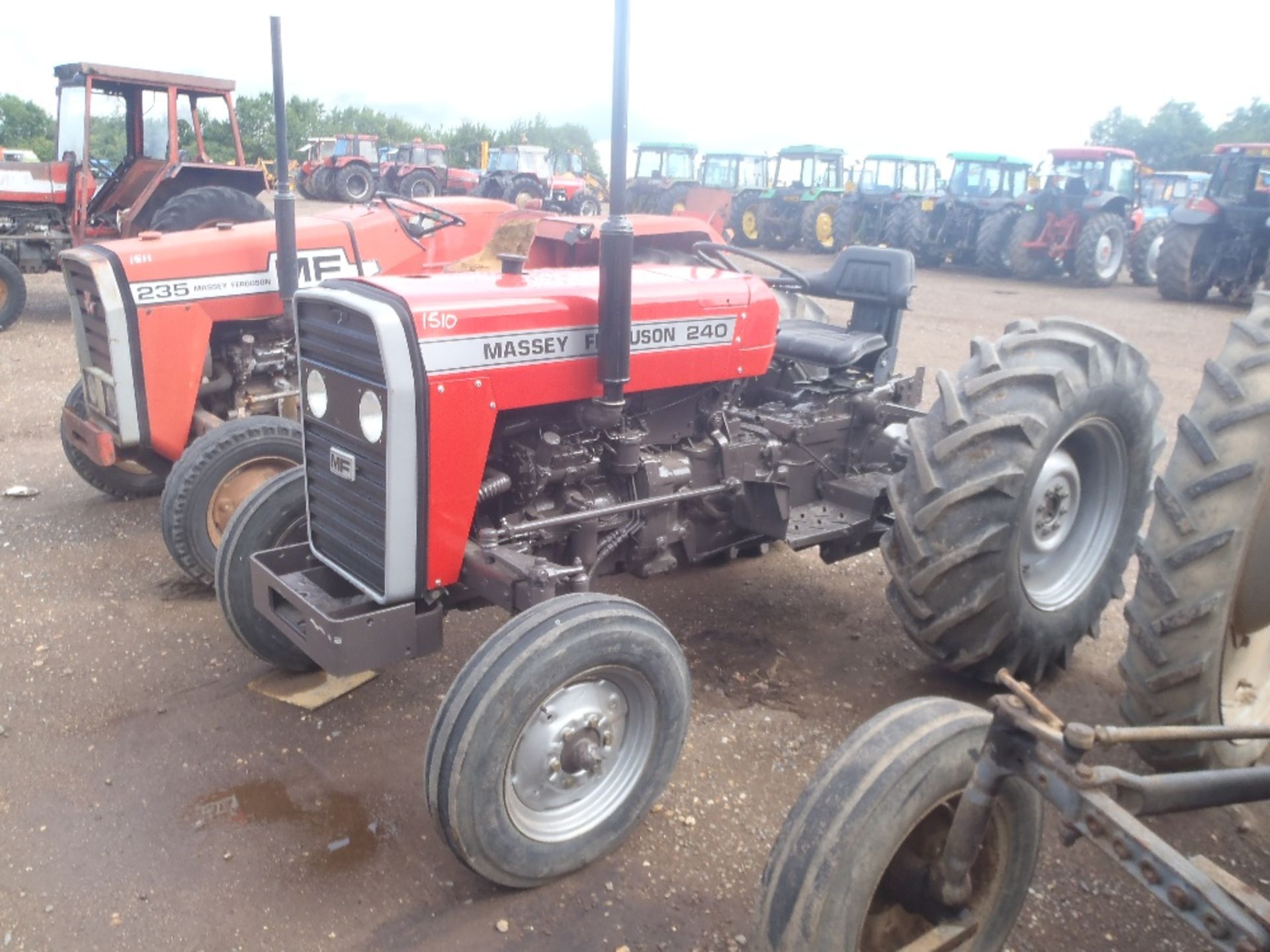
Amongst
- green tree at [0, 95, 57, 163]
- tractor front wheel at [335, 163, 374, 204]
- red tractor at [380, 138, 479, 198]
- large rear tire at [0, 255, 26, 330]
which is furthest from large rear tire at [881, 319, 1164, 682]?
green tree at [0, 95, 57, 163]

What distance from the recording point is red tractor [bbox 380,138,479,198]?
78.9ft

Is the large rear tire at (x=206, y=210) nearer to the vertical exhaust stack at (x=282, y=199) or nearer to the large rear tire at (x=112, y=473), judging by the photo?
the large rear tire at (x=112, y=473)

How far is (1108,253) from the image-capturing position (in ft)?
52.0

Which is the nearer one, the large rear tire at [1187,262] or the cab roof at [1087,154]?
the large rear tire at [1187,262]

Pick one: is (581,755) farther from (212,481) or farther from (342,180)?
(342,180)

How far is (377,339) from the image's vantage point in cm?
259

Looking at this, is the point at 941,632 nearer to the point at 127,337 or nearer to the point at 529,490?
the point at 529,490

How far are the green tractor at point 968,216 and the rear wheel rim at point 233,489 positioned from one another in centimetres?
1476

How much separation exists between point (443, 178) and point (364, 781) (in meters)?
23.9

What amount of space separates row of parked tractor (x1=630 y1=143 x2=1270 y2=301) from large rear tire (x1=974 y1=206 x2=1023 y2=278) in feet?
0.09

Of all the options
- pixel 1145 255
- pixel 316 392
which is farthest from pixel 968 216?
pixel 316 392

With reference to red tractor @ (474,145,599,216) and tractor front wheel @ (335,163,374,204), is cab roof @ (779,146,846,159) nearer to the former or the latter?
red tractor @ (474,145,599,216)

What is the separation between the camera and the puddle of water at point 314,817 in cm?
266

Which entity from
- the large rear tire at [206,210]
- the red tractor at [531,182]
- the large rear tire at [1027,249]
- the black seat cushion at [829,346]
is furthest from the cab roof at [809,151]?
the black seat cushion at [829,346]
